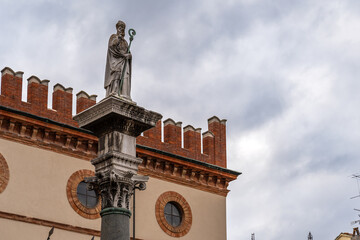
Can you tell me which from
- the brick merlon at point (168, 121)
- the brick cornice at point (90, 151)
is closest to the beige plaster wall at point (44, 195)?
the brick cornice at point (90, 151)

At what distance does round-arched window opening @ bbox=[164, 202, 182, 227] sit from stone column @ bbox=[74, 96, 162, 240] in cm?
1416

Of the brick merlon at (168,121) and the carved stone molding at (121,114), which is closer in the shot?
the carved stone molding at (121,114)

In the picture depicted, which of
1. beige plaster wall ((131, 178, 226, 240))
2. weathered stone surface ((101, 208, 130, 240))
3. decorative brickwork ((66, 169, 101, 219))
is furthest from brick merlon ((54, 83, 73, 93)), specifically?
weathered stone surface ((101, 208, 130, 240))

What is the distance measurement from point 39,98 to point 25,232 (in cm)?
448

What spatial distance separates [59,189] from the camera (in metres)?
24.1

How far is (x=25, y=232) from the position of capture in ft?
74.5

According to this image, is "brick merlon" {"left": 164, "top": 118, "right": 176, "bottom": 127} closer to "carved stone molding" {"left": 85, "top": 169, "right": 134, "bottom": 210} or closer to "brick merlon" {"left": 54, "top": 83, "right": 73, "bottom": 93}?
"brick merlon" {"left": 54, "top": 83, "right": 73, "bottom": 93}

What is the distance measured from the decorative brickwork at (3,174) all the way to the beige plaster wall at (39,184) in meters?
0.11

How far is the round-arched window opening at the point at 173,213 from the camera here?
1058 inches

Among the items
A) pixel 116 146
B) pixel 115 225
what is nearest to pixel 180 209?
pixel 116 146

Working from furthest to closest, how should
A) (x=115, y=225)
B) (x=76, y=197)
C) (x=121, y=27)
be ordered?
(x=76, y=197), (x=121, y=27), (x=115, y=225)

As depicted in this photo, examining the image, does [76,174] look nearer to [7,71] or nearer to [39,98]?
[39,98]

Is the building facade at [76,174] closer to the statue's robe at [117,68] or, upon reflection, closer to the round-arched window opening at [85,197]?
the round-arched window opening at [85,197]

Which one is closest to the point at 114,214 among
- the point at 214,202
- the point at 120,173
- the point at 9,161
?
the point at 120,173
